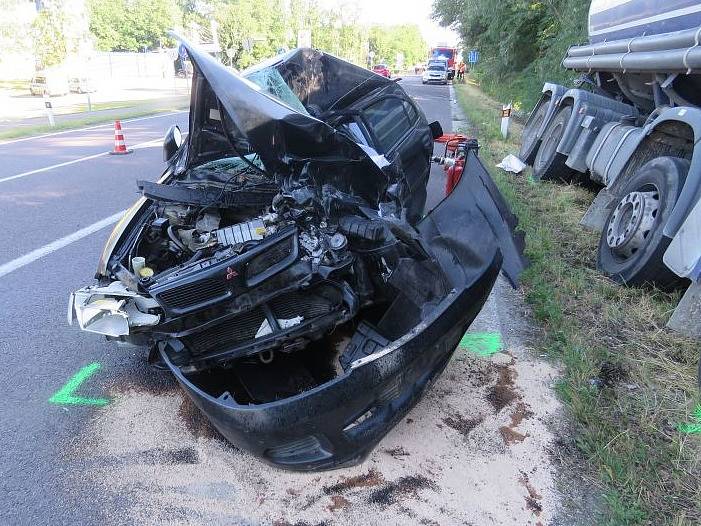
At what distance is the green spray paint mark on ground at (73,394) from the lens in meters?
2.93

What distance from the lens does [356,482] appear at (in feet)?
7.86

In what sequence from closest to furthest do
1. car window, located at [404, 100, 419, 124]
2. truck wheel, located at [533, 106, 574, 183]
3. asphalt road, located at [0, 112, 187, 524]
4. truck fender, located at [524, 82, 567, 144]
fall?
asphalt road, located at [0, 112, 187, 524] < car window, located at [404, 100, 419, 124] < truck wheel, located at [533, 106, 574, 183] < truck fender, located at [524, 82, 567, 144]

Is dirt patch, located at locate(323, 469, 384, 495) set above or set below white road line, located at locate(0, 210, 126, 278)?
above

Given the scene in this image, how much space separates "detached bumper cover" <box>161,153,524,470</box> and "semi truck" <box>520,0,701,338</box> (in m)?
1.81

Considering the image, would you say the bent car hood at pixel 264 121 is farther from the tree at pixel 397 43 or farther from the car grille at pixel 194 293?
the tree at pixel 397 43

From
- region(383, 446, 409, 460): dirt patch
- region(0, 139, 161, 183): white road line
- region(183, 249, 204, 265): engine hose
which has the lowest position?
region(0, 139, 161, 183): white road line

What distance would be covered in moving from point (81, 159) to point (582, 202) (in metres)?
8.73

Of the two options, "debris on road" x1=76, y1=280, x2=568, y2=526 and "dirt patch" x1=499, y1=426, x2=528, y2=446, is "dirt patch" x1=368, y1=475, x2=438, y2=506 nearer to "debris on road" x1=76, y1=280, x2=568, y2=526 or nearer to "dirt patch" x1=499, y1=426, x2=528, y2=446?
"debris on road" x1=76, y1=280, x2=568, y2=526

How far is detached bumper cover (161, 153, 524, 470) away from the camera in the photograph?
2.11 metres

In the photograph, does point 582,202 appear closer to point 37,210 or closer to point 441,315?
point 441,315

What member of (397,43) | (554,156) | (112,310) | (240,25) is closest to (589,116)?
(554,156)

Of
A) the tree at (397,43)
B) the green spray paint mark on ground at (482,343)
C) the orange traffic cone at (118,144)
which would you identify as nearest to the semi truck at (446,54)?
the tree at (397,43)

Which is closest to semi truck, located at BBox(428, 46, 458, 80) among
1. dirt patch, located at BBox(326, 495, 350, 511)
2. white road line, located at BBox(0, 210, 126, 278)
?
white road line, located at BBox(0, 210, 126, 278)

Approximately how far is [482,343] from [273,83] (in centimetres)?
250
